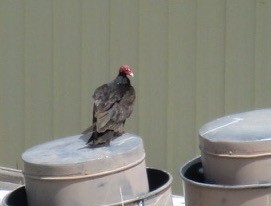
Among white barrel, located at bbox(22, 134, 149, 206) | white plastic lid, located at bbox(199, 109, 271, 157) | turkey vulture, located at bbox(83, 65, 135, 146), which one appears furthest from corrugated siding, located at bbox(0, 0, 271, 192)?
white barrel, located at bbox(22, 134, 149, 206)

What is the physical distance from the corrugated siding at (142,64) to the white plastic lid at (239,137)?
2.98m

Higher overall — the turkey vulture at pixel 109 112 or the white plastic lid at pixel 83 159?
the turkey vulture at pixel 109 112

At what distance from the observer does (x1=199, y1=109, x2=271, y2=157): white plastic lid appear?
135 inches

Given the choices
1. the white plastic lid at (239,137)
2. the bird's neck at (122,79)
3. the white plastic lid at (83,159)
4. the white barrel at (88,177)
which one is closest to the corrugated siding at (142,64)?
the bird's neck at (122,79)

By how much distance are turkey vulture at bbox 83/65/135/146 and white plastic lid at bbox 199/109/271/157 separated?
1.59 feet

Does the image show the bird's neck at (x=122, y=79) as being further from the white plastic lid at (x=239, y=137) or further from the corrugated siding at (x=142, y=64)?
the corrugated siding at (x=142, y=64)

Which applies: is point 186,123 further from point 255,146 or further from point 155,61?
point 255,146

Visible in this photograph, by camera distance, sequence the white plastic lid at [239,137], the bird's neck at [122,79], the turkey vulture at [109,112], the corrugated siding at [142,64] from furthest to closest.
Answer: the corrugated siding at [142,64]
the bird's neck at [122,79]
the turkey vulture at [109,112]
the white plastic lid at [239,137]

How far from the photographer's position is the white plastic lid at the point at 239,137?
11.3ft

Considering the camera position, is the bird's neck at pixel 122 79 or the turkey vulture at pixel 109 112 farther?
the bird's neck at pixel 122 79

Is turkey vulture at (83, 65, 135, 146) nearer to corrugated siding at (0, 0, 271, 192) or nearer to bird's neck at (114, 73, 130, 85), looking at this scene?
bird's neck at (114, 73, 130, 85)

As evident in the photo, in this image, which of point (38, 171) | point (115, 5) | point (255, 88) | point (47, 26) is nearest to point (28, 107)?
point (47, 26)

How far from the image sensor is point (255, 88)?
6926 mm

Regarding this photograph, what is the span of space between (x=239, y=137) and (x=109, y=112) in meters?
1.04
